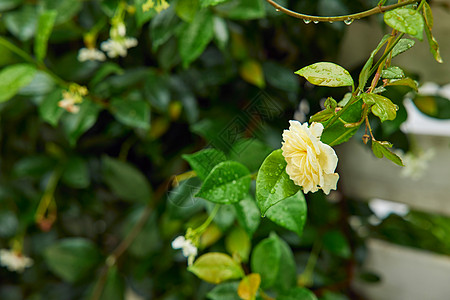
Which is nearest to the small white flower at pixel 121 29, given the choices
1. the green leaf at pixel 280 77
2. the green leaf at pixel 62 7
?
the green leaf at pixel 62 7

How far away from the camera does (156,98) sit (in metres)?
0.61

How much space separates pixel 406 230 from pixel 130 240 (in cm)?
46

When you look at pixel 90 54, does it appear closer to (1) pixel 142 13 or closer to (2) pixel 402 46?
(1) pixel 142 13

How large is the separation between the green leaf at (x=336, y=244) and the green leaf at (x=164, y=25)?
1.25ft

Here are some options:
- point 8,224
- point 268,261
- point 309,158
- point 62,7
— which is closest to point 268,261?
point 268,261

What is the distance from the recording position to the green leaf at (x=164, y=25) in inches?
20.8

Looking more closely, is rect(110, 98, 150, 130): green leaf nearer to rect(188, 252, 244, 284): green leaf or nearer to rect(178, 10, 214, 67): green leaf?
rect(178, 10, 214, 67): green leaf

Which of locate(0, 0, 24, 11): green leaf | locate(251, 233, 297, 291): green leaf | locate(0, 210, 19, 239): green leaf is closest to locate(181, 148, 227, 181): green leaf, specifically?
locate(251, 233, 297, 291): green leaf

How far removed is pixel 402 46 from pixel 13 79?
474 millimetres

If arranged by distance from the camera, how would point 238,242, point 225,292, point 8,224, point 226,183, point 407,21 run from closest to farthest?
point 407,21 → point 226,183 → point 225,292 → point 238,242 → point 8,224

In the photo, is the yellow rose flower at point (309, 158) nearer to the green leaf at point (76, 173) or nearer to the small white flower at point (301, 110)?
the small white flower at point (301, 110)

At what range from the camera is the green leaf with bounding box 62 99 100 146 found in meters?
0.59

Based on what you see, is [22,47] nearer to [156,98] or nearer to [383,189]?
[156,98]

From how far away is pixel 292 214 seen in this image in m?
0.40
